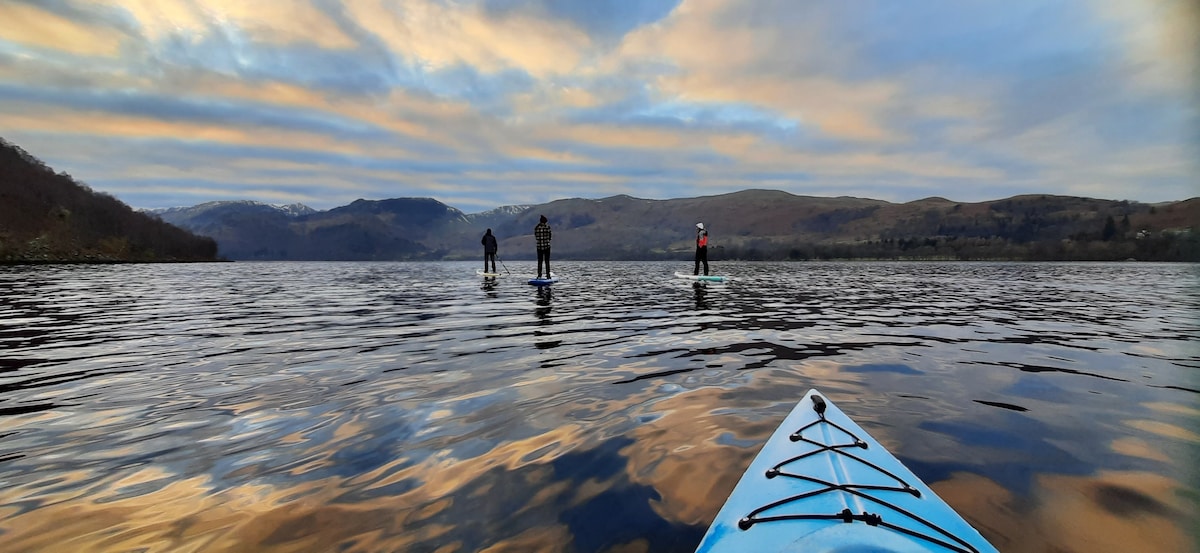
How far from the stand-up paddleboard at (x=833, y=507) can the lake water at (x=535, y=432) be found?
0.61m

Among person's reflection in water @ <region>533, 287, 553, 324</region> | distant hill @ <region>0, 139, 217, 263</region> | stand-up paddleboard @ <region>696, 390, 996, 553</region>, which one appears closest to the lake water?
stand-up paddleboard @ <region>696, 390, 996, 553</region>

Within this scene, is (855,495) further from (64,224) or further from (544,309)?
(64,224)

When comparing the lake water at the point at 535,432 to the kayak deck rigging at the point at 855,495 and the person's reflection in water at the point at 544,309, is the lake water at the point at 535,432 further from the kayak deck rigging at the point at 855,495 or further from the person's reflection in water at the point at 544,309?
the person's reflection in water at the point at 544,309

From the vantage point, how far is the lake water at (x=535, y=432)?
4141 mm

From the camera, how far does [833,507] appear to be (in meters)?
3.53

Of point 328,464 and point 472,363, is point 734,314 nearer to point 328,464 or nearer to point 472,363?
point 472,363

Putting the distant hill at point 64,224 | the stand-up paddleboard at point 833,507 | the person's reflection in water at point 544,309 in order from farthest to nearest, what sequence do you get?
the distant hill at point 64,224
the person's reflection in water at point 544,309
the stand-up paddleboard at point 833,507

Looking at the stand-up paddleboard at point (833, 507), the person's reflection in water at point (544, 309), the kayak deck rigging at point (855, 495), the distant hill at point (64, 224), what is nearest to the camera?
the stand-up paddleboard at point (833, 507)

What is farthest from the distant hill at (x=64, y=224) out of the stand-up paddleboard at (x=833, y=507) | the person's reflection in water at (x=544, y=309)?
the stand-up paddleboard at (x=833, y=507)

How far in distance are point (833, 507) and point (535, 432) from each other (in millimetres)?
3643

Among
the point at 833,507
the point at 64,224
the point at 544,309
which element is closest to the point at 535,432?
the point at 833,507

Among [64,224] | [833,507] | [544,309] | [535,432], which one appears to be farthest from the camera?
[64,224]

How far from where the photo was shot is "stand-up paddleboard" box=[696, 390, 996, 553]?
3.12m

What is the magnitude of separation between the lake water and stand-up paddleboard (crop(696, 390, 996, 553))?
0.61 m
